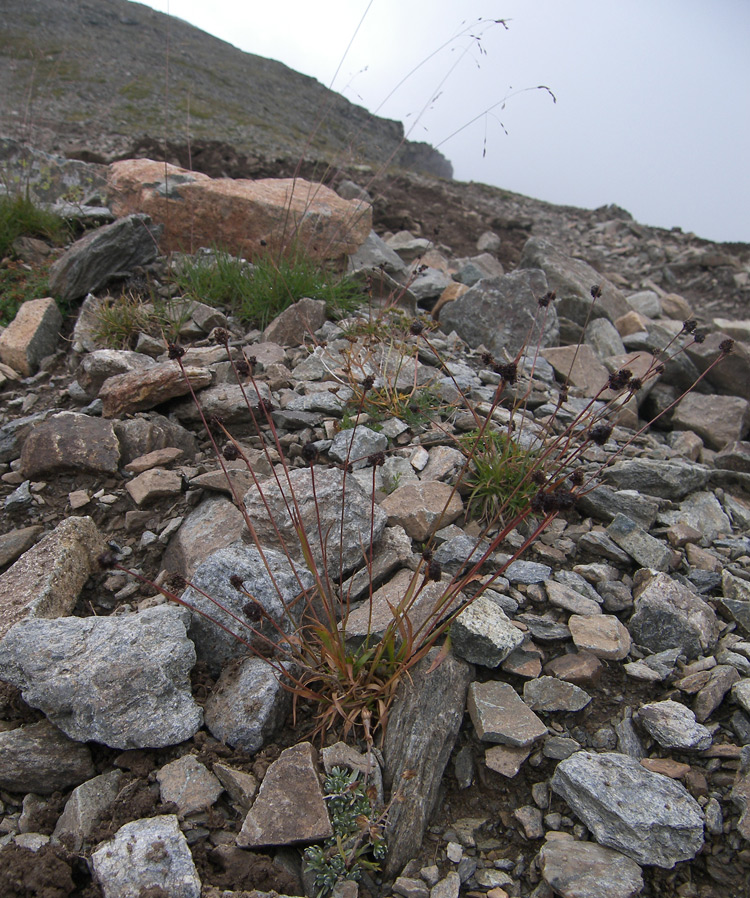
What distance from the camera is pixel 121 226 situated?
17.5 feet

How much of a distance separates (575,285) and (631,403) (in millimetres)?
2212

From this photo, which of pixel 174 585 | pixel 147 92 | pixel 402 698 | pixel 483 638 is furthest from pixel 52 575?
pixel 147 92

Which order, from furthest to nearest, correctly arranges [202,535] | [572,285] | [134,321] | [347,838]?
[572,285] < [134,321] < [202,535] < [347,838]

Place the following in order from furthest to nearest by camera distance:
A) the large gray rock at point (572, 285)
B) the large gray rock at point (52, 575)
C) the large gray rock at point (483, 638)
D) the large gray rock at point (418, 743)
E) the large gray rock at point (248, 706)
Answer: the large gray rock at point (572, 285), the large gray rock at point (52, 575), the large gray rock at point (483, 638), the large gray rock at point (248, 706), the large gray rock at point (418, 743)

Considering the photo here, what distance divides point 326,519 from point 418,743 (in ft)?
3.75

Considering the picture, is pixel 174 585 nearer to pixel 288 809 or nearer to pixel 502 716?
pixel 288 809

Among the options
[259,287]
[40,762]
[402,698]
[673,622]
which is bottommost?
[40,762]

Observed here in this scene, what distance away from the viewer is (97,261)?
17.1 feet

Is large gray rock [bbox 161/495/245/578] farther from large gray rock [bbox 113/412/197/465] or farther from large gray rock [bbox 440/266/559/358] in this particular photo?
large gray rock [bbox 440/266/559/358]

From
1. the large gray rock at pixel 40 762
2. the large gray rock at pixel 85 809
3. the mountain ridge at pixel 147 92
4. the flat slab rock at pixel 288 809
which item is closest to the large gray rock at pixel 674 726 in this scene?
the flat slab rock at pixel 288 809

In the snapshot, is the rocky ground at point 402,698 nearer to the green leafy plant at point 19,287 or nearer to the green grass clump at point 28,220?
the green leafy plant at point 19,287

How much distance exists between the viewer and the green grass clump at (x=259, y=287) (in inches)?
203

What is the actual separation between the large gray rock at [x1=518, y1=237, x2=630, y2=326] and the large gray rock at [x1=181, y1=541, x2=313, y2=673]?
494 cm

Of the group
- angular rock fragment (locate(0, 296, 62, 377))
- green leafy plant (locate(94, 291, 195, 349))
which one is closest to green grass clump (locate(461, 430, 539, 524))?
green leafy plant (locate(94, 291, 195, 349))
